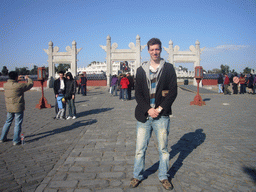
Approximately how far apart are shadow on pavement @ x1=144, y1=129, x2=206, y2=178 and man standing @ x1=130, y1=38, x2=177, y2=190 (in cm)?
46

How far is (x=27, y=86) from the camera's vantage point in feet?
18.3

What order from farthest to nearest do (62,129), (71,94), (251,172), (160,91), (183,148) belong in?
(71,94), (62,129), (183,148), (251,172), (160,91)

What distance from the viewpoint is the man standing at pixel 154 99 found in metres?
3.12

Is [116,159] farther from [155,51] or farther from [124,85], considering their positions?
[124,85]

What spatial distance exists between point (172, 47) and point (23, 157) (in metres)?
26.3

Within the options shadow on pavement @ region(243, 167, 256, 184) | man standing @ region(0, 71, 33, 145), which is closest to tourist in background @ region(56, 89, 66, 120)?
man standing @ region(0, 71, 33, 145)

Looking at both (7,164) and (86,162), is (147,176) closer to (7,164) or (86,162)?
(86,162)

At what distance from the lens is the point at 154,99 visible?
3.19 metres

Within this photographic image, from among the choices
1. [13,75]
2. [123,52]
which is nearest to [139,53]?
[123,52]

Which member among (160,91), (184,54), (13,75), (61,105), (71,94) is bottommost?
(61,105)

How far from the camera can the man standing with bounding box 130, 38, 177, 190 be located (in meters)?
3.12

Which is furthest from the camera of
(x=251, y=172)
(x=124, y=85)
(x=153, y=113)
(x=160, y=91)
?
(x=124, y=85)

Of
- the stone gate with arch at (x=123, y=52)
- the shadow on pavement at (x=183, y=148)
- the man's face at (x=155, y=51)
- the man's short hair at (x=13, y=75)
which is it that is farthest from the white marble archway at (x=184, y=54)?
the man's face at (x=155, y=51)

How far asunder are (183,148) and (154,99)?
222 cm
